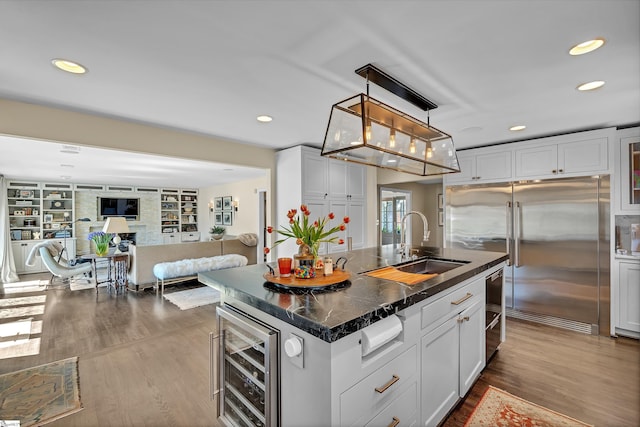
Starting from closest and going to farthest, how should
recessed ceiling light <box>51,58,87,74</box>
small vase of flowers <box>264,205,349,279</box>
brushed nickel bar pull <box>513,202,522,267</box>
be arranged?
small vase of flowers <box>264,205,349,279</box>
recessed ceiling light <box>51,58,87,74</box>
brushed nickel bar pull <box>513,202,522,267</box>

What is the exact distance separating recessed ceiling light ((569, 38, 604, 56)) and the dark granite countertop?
4.87 feet

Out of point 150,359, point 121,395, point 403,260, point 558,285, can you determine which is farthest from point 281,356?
point 558,285

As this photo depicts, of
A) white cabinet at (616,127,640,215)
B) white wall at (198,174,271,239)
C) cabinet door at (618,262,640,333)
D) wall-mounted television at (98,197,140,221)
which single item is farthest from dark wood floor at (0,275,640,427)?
wall-mounted television at (98,197,140,221)

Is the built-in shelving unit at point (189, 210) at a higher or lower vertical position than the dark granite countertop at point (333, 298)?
higher

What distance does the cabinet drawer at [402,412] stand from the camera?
1337 mm

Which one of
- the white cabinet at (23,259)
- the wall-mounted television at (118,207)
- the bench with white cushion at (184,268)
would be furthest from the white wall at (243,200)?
the white cabinet at (23,259)

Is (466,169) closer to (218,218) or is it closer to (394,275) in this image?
(394,275)

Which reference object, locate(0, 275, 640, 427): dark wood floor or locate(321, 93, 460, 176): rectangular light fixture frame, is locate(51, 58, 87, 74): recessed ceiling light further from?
locate(0, 275, 640, 427): dark wood floor

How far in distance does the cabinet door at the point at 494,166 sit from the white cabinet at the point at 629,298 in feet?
5.06

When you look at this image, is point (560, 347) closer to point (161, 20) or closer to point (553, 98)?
point (553, 98)

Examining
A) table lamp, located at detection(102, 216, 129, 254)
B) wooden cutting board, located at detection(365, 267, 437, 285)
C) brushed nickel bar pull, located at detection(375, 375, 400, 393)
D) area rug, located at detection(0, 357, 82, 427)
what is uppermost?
table lamp, located at detection(102, 216, 129, 254)

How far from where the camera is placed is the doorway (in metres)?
6.63

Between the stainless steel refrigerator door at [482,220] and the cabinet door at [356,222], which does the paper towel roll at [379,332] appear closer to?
the stainless steel refrigerator door at [482,220]

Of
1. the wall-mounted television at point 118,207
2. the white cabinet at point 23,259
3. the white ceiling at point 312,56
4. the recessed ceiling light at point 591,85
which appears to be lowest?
the white cabinet at point 23,259
